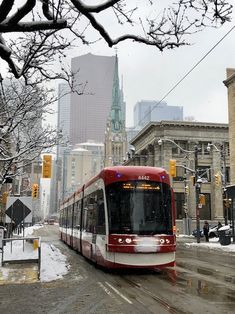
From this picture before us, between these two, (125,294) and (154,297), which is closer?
(154,297)

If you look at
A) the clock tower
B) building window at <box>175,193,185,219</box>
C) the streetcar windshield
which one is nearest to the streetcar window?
the streetcar windshield

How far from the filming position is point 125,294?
32.7 feet

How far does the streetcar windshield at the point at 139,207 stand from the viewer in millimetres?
13547

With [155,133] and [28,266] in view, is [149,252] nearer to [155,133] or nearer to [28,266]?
[28,266]

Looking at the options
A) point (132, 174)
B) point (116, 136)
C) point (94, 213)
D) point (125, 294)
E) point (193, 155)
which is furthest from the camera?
point (116, 136)

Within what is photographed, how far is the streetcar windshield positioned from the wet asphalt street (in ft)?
4.87

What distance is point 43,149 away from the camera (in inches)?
1003

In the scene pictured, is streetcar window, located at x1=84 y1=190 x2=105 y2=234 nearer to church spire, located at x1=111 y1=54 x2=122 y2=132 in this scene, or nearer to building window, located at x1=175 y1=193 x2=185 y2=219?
building window, located at x1=175 y1=193 x2=185 y2=219

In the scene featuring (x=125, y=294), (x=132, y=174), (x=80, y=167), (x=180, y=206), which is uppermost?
(x=80, y=167)

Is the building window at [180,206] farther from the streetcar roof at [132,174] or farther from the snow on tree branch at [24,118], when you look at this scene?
the streetcar roof at [132,174]

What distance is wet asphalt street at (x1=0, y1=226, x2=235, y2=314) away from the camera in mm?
8438

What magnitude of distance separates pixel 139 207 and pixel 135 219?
411 millimetres

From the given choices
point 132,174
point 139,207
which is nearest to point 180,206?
point 132,174

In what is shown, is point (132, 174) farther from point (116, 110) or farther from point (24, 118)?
point (116, 110)
